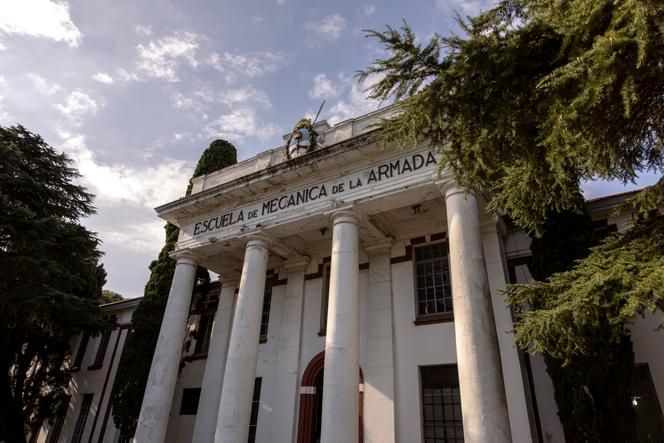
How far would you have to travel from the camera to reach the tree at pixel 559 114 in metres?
4.46

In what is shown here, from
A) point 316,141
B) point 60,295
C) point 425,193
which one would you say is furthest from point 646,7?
point 60,295

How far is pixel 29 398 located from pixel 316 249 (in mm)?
14957

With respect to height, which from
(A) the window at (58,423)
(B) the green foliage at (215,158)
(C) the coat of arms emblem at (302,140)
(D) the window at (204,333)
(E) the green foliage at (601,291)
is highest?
(B) the green foliage at (215,158)

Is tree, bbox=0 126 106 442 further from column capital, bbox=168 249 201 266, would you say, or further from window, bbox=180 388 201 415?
window, bbox=180 388 201 415

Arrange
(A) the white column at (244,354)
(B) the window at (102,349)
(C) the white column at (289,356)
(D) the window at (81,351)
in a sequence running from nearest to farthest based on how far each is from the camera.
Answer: (A) the white column at (244,354), (C) the white column at (289,356), (B) the window at (102,349), (D) the window at (81,351)

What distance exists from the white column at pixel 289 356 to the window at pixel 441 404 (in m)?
4.11

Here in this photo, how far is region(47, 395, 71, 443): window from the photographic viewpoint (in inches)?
782

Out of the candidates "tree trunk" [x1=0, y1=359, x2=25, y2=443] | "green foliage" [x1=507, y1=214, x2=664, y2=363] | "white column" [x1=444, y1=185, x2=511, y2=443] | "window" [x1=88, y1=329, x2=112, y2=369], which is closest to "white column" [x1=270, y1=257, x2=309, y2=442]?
"white column" [x1=444, y1=185, x2=511, y2=443]

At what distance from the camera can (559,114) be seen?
191 inches

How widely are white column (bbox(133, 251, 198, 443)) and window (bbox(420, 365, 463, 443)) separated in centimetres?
766

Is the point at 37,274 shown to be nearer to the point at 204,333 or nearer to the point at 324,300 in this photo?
the point at 204,333

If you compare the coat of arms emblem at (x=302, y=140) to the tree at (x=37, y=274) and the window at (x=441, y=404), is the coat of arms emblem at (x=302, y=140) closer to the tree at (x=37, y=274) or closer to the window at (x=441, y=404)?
the window at (x=441, y=404)

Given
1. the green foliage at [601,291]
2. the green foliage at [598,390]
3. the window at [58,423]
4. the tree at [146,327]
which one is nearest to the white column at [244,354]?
the tree at [146,327]

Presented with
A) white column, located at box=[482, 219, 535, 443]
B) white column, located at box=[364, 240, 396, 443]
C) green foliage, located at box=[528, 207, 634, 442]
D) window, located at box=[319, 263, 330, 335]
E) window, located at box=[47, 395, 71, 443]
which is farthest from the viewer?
window, located at box=[47, 395, 71, 443]
